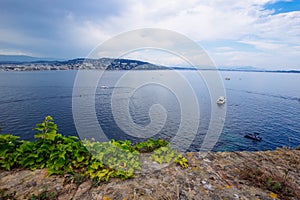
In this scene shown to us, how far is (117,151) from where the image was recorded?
4.30 meters

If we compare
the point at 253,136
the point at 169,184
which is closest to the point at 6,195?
the point at 169,184

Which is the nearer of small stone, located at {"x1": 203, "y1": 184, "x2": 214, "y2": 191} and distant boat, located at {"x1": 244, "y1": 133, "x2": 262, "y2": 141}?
small stone, located at {"x1": 203, "y1": 184, "x2": 214, "y2": 191}

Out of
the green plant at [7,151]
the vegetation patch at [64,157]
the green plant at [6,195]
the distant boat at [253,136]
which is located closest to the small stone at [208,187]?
the vegetation patch at [64,157]

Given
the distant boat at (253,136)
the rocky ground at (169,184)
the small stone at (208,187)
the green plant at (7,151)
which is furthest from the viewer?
the distant boat at (253,136)

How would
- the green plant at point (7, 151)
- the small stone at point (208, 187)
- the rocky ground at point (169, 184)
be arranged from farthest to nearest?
the green plant at point (7, 151)
the small stone at point (208, 187)
the rocky ground at point (169, 184)

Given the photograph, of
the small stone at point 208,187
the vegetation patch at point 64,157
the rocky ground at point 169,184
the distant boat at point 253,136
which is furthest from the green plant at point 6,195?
the distant boat at point 253,136

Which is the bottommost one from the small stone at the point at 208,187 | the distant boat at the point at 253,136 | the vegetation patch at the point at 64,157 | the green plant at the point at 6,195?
the distant boat at the point at 253,136

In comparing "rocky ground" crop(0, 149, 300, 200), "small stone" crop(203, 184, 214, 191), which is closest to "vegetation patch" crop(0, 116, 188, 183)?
"rocky ground" crop(0, 149, 300, 200)

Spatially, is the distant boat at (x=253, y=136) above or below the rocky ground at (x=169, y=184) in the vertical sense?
below

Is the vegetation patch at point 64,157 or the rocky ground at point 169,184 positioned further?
the vegetation patch at point 64,157

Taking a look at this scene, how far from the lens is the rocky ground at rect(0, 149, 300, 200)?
335 centimetres

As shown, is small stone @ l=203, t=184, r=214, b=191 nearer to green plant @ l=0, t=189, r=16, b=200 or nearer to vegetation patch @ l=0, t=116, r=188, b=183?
vegetation patch @ l=0, t=116, r=188, b=183

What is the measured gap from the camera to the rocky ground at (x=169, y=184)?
3346 mm

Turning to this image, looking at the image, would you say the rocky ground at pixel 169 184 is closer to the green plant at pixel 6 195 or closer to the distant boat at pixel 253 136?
the green plant at pixel 6 195
